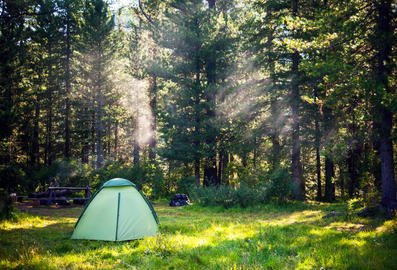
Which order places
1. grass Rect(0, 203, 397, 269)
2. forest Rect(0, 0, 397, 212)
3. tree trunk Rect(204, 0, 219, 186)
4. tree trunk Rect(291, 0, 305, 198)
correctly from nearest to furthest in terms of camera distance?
grass Rect(0, 203, 397, 269)
forest Rect(0, 0, 397, 212)
tree trunk Rect(291, 0, 305, 198)
tree trunk Rect(204, 0, 219, 186)

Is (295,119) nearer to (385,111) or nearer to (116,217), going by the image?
(385,111)

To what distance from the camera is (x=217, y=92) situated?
22875 millimetres

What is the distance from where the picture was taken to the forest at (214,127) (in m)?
8.95

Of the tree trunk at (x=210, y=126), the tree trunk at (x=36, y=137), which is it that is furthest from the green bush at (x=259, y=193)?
the tree trunk at (x=36, y=137)

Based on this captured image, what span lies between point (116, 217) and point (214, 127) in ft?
43.2

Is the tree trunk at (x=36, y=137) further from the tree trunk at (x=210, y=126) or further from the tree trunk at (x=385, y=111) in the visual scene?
the tree trunk at (x=385, y=111)

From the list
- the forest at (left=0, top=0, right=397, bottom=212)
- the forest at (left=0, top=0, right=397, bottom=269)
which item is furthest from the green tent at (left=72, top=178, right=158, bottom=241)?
the forest at (left=0, top=0, right=397, bottom=212)

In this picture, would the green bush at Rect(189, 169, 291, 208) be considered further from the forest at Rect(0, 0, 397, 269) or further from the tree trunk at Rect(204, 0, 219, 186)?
the tree trunk at Rect(204, 0, 219, 186)

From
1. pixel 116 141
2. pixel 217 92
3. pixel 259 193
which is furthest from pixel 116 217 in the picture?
pixel 116 141

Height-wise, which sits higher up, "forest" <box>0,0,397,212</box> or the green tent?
"forest" <box>0,0,397,212</box>

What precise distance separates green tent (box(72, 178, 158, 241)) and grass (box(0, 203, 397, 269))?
1.35ft

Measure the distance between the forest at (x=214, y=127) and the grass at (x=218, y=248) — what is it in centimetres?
6

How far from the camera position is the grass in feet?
23.5

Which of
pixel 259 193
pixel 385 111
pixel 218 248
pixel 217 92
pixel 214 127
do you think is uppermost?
pixel 217 92
